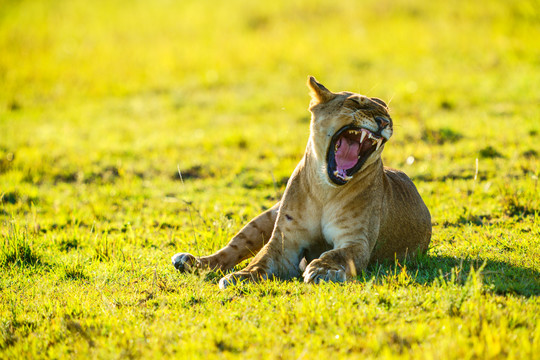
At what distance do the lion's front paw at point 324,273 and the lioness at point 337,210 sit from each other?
0.30ft

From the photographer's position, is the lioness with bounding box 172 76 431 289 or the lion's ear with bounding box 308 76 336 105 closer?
the lioness with bounding box 172 76 431 289

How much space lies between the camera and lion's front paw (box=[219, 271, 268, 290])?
5.29m

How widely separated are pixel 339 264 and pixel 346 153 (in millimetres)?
1303

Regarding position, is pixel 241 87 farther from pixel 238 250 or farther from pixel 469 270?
pixel 469 270

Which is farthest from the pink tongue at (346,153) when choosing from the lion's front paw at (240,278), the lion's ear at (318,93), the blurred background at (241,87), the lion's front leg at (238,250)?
the blurred background at (241,87)

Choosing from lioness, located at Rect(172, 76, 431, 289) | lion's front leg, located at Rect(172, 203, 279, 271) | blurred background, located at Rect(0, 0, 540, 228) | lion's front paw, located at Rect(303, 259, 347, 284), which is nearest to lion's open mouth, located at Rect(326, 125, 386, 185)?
A: lioness, located at Rect(172, 76, 431, 289)

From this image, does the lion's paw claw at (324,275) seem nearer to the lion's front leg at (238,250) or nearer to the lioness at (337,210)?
the lioness at (337,210)

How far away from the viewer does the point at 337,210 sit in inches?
229

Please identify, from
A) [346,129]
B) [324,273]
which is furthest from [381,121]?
[324,273]

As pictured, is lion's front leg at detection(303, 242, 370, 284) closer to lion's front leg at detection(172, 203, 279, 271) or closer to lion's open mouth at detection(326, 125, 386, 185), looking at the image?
lion's open mouth at detection(326, 125, 386, 185)

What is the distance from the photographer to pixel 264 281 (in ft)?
17.5

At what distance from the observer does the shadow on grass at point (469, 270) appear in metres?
4.79

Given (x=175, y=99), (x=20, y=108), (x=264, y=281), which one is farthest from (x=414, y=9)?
(x=264, y=281)

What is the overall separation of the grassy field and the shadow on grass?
3 centimetres
